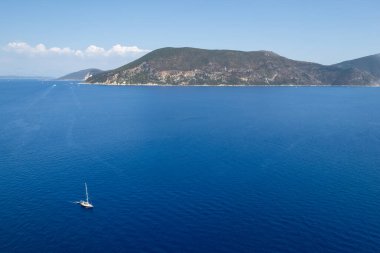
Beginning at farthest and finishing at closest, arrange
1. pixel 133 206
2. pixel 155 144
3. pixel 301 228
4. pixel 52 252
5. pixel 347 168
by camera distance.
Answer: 1. pixel 155 144
2. pixel 347 168
3. pixel 133 206
4. pixel 301 228
5. pixel 52 252

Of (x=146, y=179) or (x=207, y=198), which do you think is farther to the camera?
(x=146, y=179)

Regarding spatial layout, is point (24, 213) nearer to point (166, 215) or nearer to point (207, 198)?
point (166, 215)

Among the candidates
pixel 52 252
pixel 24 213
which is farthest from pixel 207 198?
pixel 24 213

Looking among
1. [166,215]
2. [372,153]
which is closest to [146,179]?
[166,215]

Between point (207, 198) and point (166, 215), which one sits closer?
point (166, 215)

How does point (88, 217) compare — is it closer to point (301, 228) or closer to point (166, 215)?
point (166, 215)

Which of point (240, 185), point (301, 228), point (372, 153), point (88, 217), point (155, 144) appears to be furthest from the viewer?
point (155, 144)

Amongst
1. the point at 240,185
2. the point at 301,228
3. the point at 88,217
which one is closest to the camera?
the point at 301,228

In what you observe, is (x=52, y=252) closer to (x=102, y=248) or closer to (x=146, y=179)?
(x=102, y=248)

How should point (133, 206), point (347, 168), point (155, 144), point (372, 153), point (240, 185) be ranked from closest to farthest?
point (133, 206), point (240, 185), point (347, 168), point (372, 153), point (155, 144)
